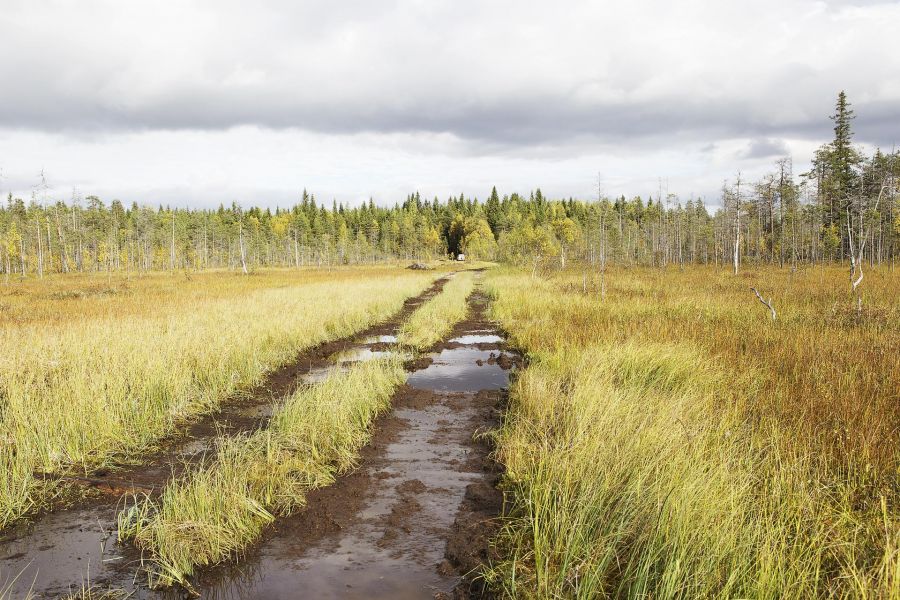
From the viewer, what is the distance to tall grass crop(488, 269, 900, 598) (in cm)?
342

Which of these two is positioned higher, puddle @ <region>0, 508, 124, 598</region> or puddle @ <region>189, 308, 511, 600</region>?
puddle @ <region>0, 508, 124, 598</region>

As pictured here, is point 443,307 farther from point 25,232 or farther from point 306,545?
point 25,232

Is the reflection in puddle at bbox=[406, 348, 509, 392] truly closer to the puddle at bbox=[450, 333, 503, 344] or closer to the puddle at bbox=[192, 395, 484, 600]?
the puddle at bbox=[450, 333, 503, 344]

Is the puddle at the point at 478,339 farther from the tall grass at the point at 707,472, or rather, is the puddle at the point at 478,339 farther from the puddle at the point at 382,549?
the puddle at the point at 382,549

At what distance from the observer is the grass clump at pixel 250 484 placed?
465 centimetres

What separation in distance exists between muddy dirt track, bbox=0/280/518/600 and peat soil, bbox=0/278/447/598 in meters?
0.02

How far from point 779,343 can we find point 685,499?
796cm

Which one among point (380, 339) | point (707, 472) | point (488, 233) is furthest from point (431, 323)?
point (488, 233)

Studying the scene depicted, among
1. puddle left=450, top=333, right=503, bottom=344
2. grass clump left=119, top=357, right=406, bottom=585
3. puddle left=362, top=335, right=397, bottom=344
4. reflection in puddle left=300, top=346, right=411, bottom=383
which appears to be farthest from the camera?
puddle left=450, top=333, right=503, bottom=344

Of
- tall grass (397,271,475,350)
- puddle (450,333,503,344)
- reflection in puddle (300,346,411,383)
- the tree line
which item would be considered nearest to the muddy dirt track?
reflection in puddle (300,346,411,383)

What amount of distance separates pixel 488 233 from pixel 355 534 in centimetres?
9380

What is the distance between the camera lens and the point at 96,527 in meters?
5.30

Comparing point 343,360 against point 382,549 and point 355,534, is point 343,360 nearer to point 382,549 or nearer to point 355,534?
point 355,534

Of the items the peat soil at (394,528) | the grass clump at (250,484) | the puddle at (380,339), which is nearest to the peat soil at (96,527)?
the grass clump at (250,484)
